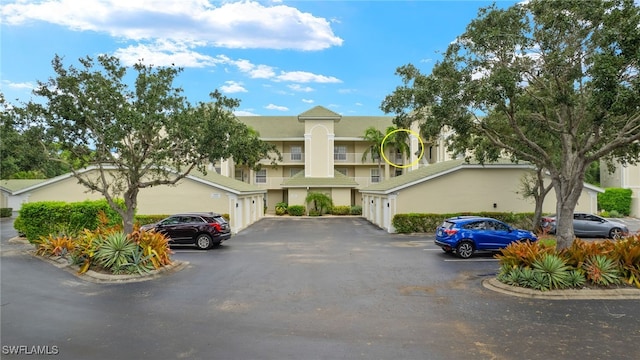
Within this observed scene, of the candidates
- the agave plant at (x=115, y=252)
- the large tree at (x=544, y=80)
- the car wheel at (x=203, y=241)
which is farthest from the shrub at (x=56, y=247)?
the large tree at (x=544, y=80)

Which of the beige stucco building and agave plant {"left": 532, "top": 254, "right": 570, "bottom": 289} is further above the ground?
the beige stucco building

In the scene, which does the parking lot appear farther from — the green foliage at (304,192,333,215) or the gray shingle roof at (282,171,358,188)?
the gray shingle roof at (282,171,358,188)

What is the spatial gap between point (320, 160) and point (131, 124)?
3445 cm

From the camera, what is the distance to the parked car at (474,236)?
1598cm

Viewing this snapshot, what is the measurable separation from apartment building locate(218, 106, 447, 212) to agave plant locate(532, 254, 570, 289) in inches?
1295

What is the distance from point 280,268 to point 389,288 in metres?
4.39

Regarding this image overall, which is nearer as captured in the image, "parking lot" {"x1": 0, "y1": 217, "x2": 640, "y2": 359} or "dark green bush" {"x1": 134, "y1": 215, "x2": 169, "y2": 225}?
"parking lot" {"x1": 0, "y1": 217, "x2": 640, "y2": 359}

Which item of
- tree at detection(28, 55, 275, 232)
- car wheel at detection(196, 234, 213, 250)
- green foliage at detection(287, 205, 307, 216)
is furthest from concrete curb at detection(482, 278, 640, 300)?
green foliage at detection(287, 205, 307, 216)

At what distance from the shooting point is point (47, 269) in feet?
44.1

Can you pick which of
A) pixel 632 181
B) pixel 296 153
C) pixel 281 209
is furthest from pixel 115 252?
pixel 632 181

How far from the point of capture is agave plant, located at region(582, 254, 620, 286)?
34.4 feet

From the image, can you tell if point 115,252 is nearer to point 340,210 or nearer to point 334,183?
point 340,210

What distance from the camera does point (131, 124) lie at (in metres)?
12.6

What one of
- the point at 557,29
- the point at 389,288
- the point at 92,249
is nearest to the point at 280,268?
the point at 389,288
